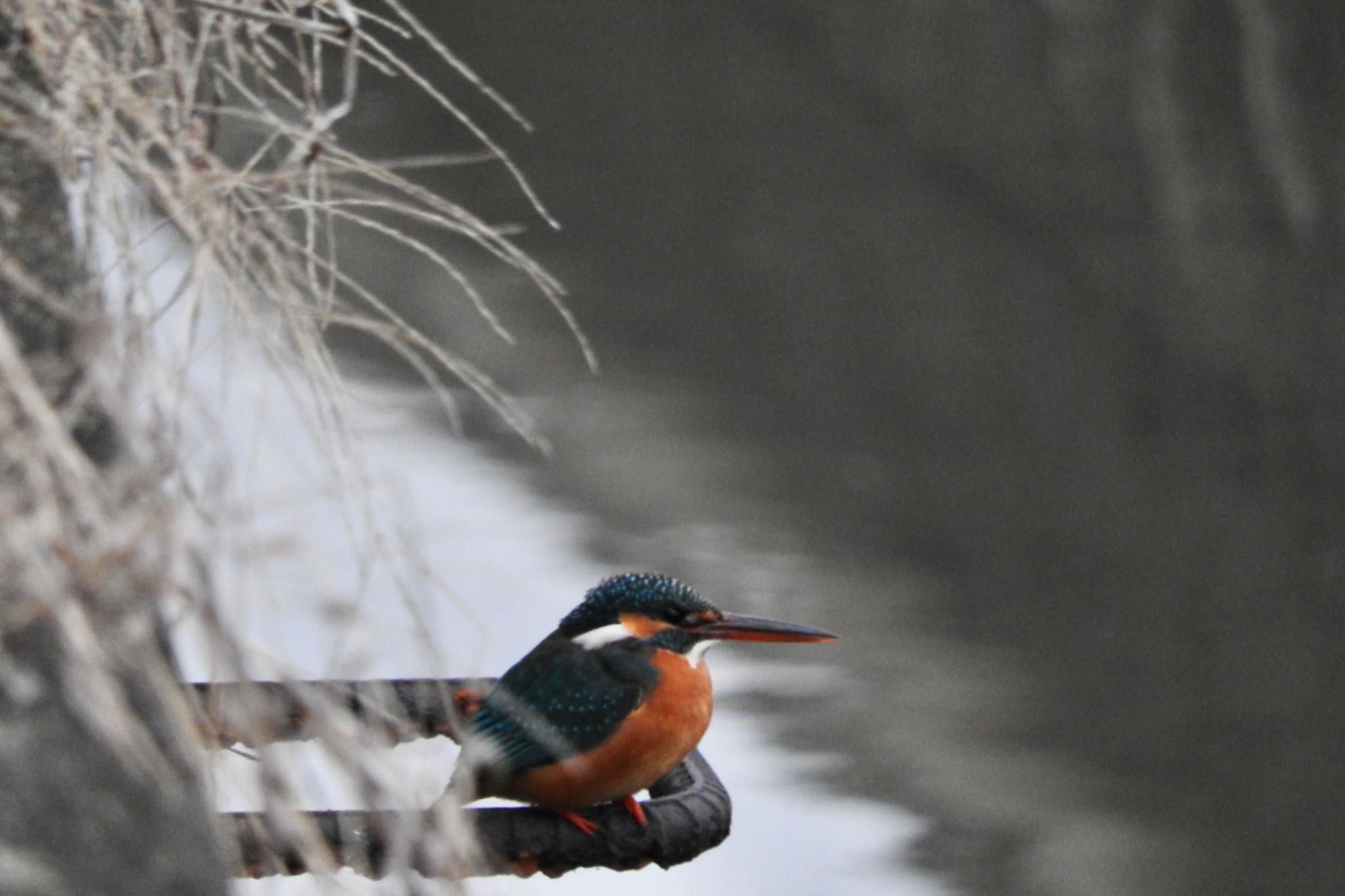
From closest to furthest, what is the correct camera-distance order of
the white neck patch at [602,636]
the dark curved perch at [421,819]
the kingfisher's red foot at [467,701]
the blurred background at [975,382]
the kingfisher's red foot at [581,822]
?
the dark curved perch at [421,819]
the kingfisher's red foot at [581,822]
the kingfisher's red foot at [467,701]
the white neck patch at [602,636]
the blurred background at [975,382]

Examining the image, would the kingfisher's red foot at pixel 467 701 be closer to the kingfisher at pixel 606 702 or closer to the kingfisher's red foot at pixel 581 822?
the kingfisher at pixel 606 702

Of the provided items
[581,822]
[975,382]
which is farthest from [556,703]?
[975,382]

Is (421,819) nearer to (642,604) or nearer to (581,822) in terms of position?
(581,822)

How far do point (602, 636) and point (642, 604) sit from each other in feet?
0.14

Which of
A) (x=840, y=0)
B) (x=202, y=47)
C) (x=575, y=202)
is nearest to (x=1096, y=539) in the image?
(x=840, y=0)

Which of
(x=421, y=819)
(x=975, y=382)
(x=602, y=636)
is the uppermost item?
(x=975, y=382)

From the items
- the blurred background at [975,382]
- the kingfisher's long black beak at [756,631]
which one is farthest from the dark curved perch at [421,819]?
the blurred background at [975,382]

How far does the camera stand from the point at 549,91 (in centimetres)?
426

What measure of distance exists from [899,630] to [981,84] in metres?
1.10

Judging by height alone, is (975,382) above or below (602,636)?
above

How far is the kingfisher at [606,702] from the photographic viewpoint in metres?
1.28

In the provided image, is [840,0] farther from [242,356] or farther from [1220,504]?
[242,356]

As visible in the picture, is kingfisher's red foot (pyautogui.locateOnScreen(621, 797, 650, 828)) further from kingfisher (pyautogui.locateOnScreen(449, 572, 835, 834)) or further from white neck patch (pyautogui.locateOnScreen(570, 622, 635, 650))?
white neck patch (pyautogui.locateOnScreen(570, 622, 635, 650))

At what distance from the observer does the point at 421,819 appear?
906 millimetres
